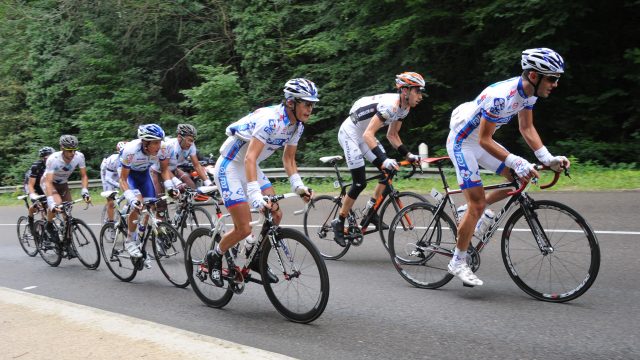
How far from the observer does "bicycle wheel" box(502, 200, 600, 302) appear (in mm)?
4980

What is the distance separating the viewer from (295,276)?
5.18 metres

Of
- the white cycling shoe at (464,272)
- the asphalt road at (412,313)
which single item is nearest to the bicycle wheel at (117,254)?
the asphalt road at (412,313)

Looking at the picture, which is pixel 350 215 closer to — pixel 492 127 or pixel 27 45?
pixel 492 127

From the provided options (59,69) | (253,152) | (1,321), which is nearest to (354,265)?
(253,152)

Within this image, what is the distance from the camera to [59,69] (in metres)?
24.6

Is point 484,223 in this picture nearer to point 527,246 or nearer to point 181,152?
point 527,246

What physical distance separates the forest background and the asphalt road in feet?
25.9

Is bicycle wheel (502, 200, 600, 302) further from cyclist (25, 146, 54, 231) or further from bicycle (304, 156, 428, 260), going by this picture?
cyclist (25, 146, 54, 231)

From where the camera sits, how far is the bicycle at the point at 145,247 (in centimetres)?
704

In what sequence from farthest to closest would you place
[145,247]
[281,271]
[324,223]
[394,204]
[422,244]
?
[324,223]
[145,247]
[394,204]
[422,244]
[281,271]

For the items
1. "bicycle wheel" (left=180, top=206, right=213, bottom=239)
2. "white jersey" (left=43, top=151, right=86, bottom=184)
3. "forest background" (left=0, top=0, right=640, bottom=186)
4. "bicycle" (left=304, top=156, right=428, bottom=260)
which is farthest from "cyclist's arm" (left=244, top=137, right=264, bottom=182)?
"forest background" (left=0, top=0, right=640, bottom=186)

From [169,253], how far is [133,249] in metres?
0.61

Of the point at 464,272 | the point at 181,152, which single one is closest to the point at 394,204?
the point at 464,272

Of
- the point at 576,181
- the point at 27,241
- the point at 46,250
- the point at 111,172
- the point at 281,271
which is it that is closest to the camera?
the point at 281,271
